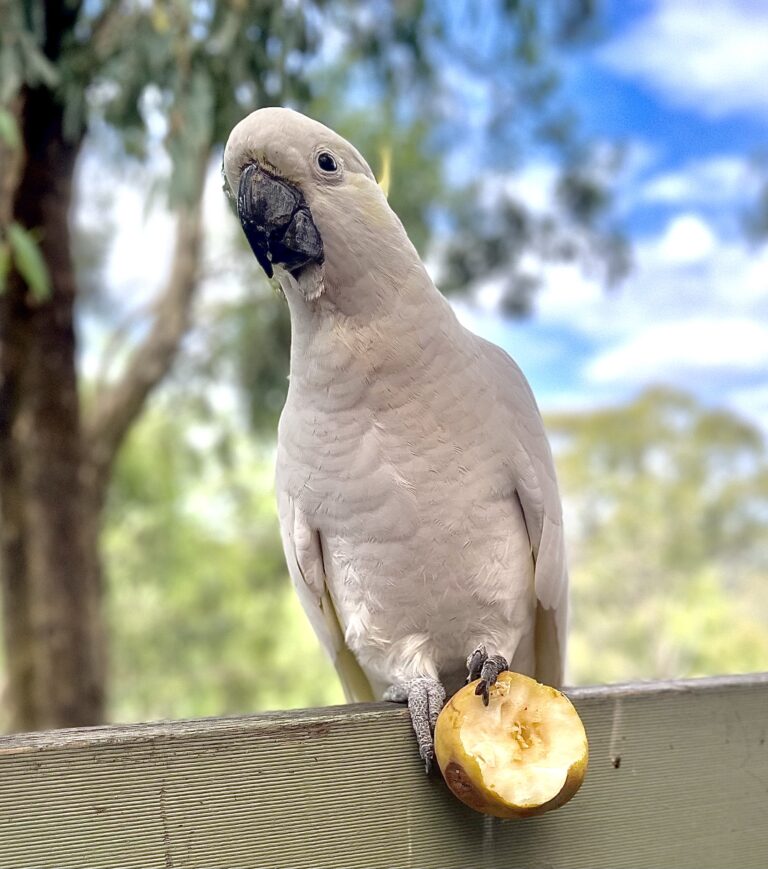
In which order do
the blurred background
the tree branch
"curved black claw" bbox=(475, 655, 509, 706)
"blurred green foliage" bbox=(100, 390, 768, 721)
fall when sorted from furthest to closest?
"blurred green foliage" bbox=(100, 390, 768, 721), the tree branch, the blurred background, "curved black claw" bbox=(475, 655, 509, 706)

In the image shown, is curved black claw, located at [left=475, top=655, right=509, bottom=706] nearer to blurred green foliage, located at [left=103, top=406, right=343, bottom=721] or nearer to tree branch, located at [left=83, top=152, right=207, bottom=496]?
tree branch, located at [left=83, top=152, right=207, bottom=496]

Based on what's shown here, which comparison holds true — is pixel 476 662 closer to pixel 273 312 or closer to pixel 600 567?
pixel 273 312

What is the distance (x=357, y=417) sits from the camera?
2.99ft

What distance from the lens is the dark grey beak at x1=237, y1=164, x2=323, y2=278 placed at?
817mm

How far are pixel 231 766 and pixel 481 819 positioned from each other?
249 mm

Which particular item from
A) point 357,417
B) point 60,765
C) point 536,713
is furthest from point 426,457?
point 60,765

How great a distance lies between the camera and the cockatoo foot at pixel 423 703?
0.79 m

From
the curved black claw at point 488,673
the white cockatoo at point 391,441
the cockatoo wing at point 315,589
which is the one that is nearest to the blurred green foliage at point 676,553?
the cockatoo wing at point 315,589

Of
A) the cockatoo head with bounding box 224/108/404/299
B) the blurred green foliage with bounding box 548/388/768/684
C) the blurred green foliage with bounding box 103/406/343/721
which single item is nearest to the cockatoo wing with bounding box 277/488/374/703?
the cockatoo head with bounding box 224/108/404/299

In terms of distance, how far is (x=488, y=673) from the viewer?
817 mm

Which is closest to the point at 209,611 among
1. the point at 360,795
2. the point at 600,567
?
the point at 600,567

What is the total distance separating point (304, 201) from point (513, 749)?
1.75 ft

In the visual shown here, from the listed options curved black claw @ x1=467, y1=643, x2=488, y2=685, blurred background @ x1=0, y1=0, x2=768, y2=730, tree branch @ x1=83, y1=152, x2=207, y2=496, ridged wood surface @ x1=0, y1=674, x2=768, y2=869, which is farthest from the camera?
tree branch @ x1=83, y1=152, x2=207, y2=496

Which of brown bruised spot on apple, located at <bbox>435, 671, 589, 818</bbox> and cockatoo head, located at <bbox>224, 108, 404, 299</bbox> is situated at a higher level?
cockatoo head, located at <bbox>224, 108, 404, 299</bbox>
